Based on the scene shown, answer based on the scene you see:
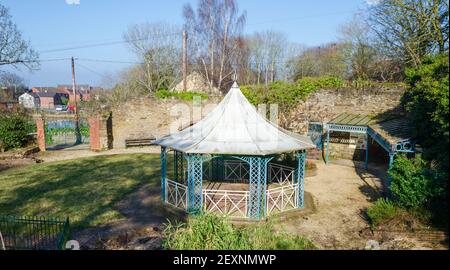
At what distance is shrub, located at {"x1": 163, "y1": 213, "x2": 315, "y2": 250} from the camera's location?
20.7ft

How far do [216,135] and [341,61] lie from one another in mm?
24485

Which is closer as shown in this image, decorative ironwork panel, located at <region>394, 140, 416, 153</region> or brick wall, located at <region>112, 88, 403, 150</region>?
decorative ironwork panel, located at <region>394, 140, 416, 153</region>

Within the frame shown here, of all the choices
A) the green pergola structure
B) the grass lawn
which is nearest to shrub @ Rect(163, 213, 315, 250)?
the grass lawn

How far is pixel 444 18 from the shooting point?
18.4 meters

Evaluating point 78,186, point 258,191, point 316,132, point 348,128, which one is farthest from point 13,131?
point 348,128

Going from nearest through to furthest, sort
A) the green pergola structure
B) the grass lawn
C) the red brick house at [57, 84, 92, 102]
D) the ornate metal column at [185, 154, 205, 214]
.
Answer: the ornate metal column at [185, 154, 205, 214], the green pergola structure, the grass lawn, the red brick house at [57, 84, 92, 102]

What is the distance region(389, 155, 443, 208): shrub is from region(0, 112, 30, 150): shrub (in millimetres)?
21982

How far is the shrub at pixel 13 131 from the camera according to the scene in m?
20.7

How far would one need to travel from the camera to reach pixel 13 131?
2092cm

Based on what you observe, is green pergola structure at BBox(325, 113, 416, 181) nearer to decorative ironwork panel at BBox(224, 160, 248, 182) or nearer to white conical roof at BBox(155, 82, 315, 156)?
white conical roof at BBox(155, 82, 315, 156)

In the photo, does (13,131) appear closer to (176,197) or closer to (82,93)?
(176,197)

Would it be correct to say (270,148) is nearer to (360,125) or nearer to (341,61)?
(360,125)

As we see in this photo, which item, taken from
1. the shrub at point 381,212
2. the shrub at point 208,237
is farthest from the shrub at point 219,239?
the shrub at point 381,212
